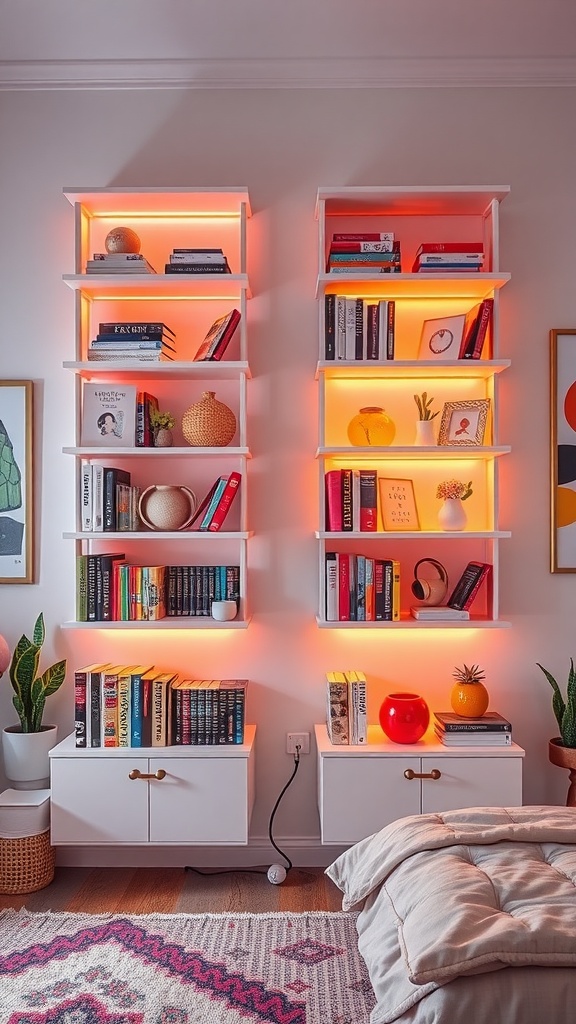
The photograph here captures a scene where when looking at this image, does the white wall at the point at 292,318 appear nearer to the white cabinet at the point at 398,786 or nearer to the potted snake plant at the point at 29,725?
the potted snake plant at the point at 29,725

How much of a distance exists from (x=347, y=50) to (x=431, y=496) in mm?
1686

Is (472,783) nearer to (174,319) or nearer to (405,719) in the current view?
(405,719)

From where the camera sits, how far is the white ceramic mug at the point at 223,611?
2.84m

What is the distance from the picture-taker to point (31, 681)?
2939mm

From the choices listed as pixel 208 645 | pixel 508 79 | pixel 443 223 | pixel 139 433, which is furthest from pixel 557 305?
pixel 208 645

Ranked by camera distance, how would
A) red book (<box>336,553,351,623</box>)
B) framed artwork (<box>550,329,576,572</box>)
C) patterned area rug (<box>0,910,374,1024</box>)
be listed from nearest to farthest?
patterned area rug (<box>0,910,374,1024</box>) < red book (<box>336,553,351,623</box>) < framed artwork (<box>550,329,576,572</box>)

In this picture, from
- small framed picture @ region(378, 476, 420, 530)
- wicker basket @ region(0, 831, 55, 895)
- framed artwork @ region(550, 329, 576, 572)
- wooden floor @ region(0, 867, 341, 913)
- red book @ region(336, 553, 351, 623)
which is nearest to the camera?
wooden floor @ region(0, 867, 341, 913)

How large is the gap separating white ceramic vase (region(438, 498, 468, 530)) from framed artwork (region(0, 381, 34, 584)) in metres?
1.57

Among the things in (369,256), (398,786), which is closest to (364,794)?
(398,786)

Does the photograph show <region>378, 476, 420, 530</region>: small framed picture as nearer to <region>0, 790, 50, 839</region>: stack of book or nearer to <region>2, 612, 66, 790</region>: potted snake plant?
<region>2, 612, 66, 790</region>: potted snake plant

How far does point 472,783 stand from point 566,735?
0.42m

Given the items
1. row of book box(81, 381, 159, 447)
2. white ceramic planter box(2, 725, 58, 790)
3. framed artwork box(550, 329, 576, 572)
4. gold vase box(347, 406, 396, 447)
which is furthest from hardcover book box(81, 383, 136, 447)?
framed artwork box(550, 329, 576, 572)

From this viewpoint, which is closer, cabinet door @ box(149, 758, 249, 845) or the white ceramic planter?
cabinet door @ box(149, 758, 249, 845)

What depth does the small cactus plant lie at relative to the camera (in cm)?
285
